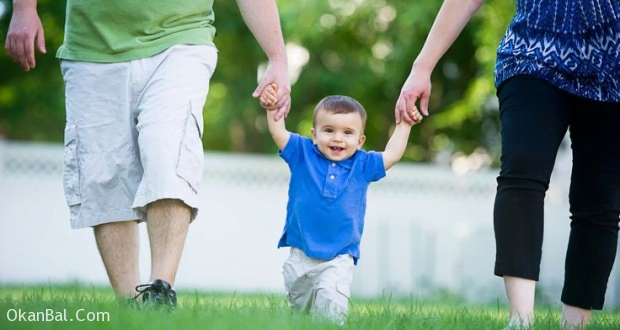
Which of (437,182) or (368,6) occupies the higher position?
(368,6)

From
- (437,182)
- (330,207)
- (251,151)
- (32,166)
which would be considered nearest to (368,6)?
(437,182)

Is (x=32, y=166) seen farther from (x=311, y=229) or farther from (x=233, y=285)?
(x=311, y=229)

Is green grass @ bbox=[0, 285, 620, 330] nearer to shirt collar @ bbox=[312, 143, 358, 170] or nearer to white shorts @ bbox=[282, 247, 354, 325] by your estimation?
white shorts @ bbox=[282, 247, 354, 325]

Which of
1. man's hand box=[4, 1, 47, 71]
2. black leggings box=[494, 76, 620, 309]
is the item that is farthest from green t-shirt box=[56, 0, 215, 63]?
black leggings box=[494, 76, 620, 309]

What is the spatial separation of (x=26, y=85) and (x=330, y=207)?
11.2 m

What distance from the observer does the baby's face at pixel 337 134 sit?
415cm

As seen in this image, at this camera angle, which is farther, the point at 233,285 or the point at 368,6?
the point at 368,6

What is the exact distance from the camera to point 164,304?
3.42 metres

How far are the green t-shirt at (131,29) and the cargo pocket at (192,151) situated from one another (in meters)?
0.31

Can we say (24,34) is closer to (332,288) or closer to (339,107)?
(339,107)

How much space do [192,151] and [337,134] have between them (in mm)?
672

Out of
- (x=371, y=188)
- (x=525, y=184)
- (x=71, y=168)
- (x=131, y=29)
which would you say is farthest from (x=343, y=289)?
(x=371, y=188)

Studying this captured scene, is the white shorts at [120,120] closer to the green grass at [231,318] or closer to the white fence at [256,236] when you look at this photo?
the green grass at [231,318]

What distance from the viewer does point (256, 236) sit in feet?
40.3
